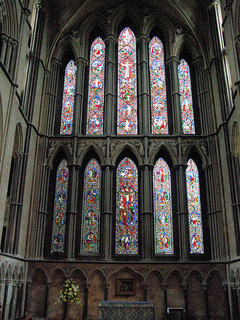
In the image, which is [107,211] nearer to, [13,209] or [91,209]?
[91,209]

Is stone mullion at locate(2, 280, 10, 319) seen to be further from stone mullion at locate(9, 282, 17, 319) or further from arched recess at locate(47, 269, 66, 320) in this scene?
arched recess at locate(47, 269, 66, 320)

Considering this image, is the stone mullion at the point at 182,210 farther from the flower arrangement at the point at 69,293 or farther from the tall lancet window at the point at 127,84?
the flower arrangement at the point at 69,293

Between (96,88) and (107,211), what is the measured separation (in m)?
5.71

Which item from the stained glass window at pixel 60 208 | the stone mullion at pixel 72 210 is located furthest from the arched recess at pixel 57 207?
the stone mullion at pixel 72 210

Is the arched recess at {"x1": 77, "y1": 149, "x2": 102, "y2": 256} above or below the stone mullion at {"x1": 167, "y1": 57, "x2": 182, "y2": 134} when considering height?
below

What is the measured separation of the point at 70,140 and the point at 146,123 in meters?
3.17

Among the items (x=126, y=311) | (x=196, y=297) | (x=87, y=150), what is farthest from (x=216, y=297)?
(x=87, y=150)

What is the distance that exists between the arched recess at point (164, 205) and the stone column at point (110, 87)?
2.33 meters

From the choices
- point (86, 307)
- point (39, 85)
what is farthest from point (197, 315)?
point (39, 85)

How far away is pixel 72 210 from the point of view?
45.2 ft

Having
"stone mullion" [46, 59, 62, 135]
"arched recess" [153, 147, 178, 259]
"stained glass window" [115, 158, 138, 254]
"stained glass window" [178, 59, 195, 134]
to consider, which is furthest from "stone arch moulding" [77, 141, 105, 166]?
"stained glass window" [178, 59, 195, 134]

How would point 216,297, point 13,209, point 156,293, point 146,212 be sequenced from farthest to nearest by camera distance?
point 146,212, point 156,293, point 216,297, point 13,209

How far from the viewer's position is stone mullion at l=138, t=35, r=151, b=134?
15086 millimetres

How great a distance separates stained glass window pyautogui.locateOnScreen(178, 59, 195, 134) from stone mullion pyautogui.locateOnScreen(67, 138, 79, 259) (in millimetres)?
4869
